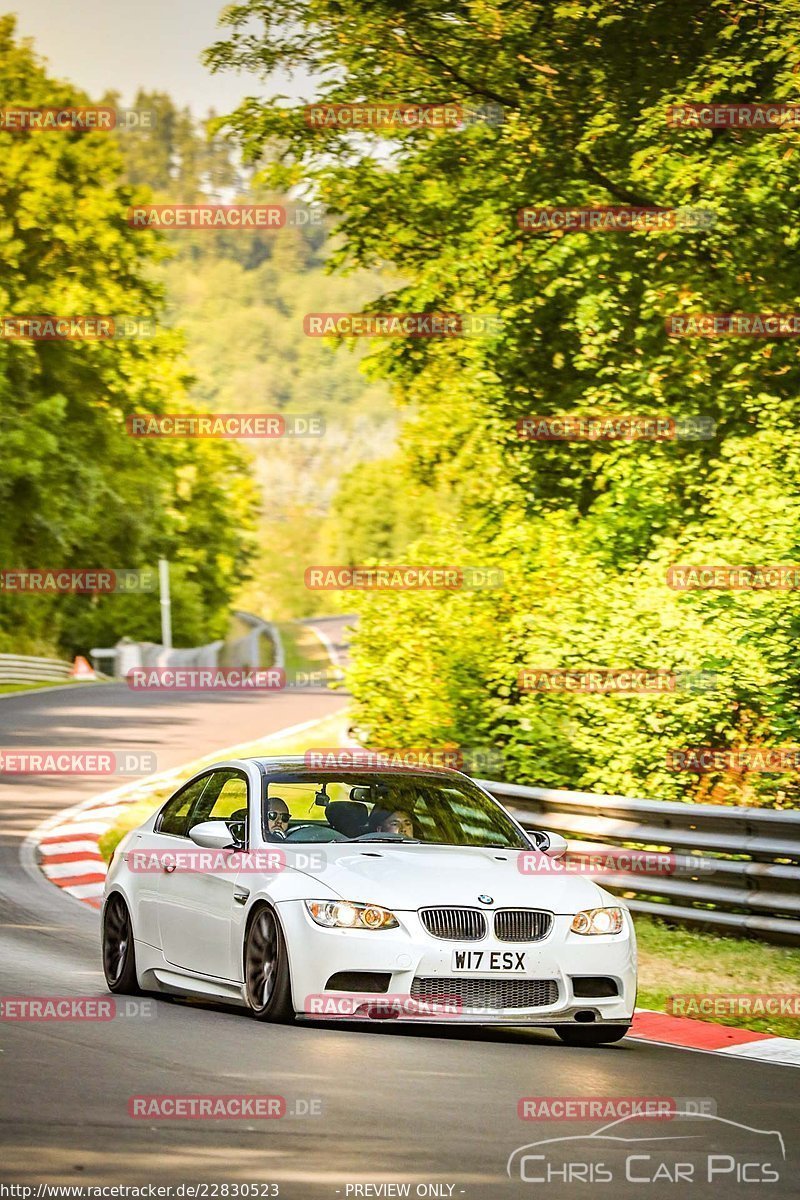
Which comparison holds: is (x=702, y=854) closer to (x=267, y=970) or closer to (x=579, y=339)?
(x=267, y=970)

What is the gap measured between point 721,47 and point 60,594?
55.0 metres

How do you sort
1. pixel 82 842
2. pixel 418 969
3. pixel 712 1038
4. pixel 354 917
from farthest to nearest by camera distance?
pixel 82 842
pixel 712 1038
pixel 354 917
pixel 418 969

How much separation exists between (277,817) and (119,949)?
1.37 m

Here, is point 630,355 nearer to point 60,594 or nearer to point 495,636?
point 495,636

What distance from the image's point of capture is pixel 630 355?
22.0m

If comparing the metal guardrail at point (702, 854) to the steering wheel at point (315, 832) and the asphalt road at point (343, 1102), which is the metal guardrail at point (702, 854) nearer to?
the asphalt road at point (343, 1102)

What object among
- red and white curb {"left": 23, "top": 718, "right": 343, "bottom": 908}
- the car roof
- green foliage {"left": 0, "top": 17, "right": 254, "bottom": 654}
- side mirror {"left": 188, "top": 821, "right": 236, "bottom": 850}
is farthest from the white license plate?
green foliage {"left": 0, "top": 17, "right": 254, "bottom": 654}

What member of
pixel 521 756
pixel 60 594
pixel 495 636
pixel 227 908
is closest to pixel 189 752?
pixel 495 636

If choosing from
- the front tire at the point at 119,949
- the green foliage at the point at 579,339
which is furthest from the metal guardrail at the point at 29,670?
the front tire at the point at 119,949

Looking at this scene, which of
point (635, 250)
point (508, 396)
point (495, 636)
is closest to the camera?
point (495, 636)

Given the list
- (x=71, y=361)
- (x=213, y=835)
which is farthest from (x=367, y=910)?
(x=71, y=361)

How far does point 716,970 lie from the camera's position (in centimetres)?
1206

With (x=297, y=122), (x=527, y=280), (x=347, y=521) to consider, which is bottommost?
(x=347, y=521)

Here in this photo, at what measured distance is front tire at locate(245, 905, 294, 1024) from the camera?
9.36 m
